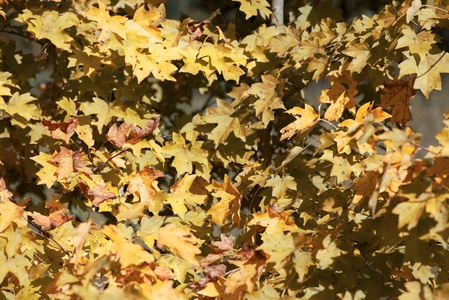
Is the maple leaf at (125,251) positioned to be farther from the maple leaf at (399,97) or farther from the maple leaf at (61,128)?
the maple leaf at (399,97)

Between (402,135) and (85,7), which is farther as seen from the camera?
(85,7)

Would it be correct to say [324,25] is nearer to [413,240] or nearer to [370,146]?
[370,146]

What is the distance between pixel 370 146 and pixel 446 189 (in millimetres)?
463

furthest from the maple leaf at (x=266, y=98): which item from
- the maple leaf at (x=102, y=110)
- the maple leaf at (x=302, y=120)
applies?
the maple leaf at (x=102, y=110)

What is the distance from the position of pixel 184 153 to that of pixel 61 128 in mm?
558

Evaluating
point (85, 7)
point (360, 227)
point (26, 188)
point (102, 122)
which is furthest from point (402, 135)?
point (26, 188)

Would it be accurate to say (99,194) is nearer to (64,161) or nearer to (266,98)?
(64,161)

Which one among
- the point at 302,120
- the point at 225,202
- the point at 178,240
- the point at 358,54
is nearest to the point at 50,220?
the point at 178,240

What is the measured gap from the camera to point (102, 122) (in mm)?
1939

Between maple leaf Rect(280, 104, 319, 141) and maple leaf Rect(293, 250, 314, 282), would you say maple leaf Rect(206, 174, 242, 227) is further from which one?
maple leaf Rect(293, 250, 314, 282)

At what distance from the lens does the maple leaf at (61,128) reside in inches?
68.1

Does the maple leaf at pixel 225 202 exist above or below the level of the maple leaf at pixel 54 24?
below

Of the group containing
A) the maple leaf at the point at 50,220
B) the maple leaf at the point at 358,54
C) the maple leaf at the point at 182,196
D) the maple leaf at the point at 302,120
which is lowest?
the maple leaf at the point at 182,196

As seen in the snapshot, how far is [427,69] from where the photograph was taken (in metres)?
1.53
